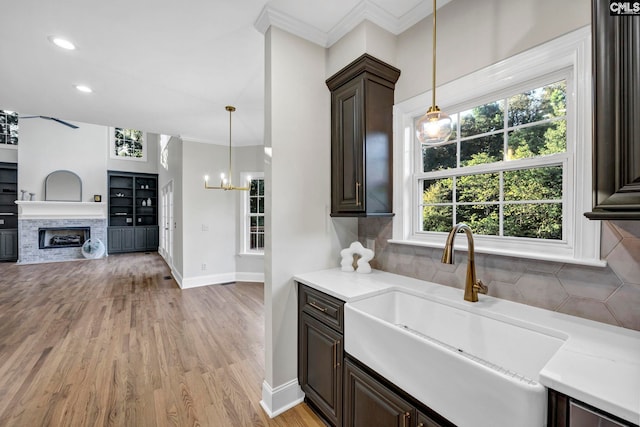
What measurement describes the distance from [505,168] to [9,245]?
37.7 feet

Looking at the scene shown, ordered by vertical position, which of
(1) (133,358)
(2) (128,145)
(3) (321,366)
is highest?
(2) (128,145)

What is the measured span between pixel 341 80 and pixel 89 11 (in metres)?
1.83

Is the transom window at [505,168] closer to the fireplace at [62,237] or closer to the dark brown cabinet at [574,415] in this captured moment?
the dark brown cabinet at [574,415]

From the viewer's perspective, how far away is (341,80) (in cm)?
208

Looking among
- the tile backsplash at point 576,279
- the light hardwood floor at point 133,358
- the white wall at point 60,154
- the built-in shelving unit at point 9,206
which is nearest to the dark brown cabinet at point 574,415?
the tile backsplash at point 576,279

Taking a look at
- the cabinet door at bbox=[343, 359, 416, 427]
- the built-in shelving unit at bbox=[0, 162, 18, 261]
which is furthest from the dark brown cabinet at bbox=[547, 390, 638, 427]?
the built-in shelving unit at bbox=[0, 162, 18, 261]

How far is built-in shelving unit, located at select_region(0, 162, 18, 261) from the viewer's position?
761 centimetres

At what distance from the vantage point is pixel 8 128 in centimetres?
783

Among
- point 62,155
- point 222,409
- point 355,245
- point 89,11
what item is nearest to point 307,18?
point 89,11

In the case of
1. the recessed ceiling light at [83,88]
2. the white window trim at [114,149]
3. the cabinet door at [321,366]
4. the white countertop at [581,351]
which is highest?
the white window trim at [114,149]

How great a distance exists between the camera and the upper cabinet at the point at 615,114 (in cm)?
85

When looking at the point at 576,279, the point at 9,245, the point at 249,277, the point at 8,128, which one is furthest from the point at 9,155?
the point at 576,279

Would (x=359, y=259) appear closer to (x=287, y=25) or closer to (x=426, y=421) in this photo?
(x=426, y=421)

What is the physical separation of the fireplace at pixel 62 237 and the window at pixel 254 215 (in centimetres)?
625
